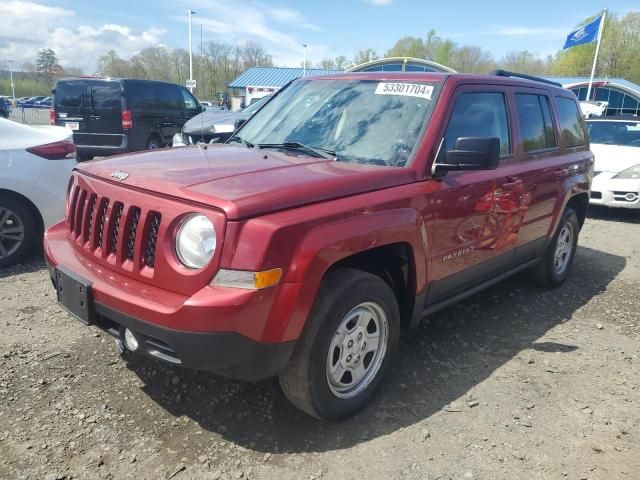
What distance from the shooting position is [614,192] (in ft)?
27.2

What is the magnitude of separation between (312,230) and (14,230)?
3.84 meters

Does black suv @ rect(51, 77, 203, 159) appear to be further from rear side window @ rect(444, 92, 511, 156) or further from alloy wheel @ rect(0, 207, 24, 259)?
rear side window @ rect(444, 92, 511, 156)

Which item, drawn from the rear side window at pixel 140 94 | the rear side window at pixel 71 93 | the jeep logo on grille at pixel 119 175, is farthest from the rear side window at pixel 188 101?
the jeep logo on grille at pixel 119 175

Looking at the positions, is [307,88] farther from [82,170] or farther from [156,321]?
[156,321]

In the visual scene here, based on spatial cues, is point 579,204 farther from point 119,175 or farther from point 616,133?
point 616,133

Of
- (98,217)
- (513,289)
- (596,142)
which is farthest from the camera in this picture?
(596,142)

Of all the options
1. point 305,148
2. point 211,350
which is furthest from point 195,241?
A: point 305,148

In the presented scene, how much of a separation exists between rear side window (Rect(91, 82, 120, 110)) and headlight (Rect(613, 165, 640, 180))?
32.3 feet

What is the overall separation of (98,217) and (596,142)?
939 centimetres

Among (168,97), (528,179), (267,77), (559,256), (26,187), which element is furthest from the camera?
(267,77)

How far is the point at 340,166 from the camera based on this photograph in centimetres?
290

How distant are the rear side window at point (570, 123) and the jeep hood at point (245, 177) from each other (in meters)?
2.57

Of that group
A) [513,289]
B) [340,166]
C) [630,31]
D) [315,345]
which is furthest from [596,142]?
[630,31]

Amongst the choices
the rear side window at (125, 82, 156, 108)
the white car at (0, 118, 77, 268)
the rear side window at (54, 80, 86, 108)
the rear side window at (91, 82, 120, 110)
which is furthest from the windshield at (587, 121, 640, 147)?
the rear side window at (54, 80, 86, 108)
